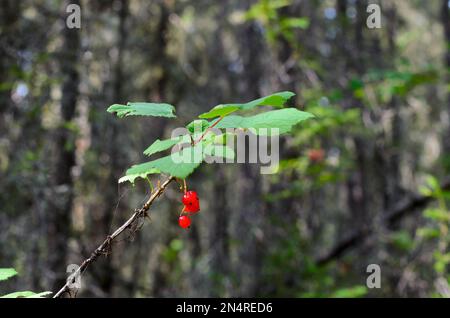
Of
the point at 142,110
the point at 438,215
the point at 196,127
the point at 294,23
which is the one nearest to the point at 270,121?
the point at 196,127

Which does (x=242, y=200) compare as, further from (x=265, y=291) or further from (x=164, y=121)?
(x=164, y=121)

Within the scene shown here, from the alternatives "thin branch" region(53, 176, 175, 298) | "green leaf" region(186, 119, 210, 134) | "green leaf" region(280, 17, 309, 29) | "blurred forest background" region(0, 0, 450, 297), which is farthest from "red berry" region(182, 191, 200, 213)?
"green leaf" region(280, 17, 309, 29)

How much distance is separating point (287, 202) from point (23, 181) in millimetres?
3303

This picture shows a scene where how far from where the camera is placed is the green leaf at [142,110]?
1478 mm

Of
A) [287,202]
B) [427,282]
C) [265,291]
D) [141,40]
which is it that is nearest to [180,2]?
[141,40]

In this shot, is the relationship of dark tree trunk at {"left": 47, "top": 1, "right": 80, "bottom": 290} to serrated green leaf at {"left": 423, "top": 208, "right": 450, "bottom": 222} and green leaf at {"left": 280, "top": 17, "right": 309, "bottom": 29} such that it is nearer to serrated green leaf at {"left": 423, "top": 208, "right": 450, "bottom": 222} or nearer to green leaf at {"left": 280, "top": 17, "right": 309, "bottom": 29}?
green leaf at {"left": 280, "top": 17, "right": 309, "bottom": 29}

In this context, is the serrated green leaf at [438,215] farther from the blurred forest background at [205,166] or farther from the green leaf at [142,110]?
the green leaf at [142,110]

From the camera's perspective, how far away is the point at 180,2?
822 centimetres

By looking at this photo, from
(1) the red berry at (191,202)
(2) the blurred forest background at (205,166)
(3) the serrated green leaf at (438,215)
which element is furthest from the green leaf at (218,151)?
(3) the serrated green leaf at (438,215)

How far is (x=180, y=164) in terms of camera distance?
127 centimetres

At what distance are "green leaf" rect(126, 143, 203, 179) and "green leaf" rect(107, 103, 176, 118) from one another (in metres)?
0.21

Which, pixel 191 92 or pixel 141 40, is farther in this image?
pixel 191 92

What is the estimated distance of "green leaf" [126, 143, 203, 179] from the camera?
1.22 metres

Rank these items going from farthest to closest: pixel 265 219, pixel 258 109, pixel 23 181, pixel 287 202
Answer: pixel 287 202 → pixel 265 219 → pixel 258 109 → pixel 23 181
